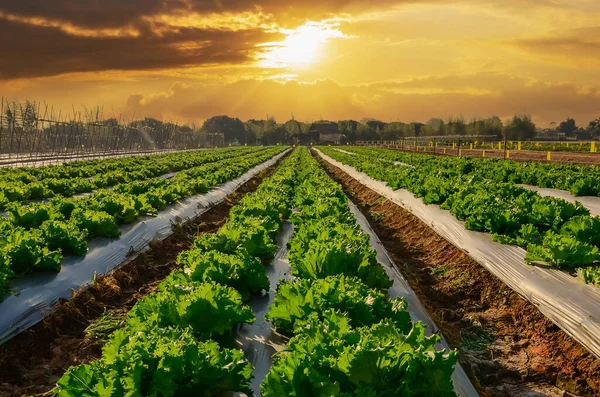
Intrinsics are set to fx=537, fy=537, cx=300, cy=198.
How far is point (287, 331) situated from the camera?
6.11 meters

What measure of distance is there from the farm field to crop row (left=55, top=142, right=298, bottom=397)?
0.01m

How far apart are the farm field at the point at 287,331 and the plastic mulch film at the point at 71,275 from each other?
0.61 feet

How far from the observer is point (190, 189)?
19609mm

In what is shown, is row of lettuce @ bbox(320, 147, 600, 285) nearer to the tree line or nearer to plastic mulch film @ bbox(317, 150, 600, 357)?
plastic mulch film @ bbox(317, 150, 600, 357)

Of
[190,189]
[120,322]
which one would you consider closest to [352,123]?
[190,189]

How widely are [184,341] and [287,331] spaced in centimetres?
196

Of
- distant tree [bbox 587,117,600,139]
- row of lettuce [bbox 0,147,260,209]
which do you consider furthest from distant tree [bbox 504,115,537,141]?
row of lettuce [bbox 0,147,260,209]

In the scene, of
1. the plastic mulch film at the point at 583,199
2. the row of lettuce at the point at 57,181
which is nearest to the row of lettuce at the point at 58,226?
the row of lettuce at the point at 57,181

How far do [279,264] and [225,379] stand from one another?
18.3ft

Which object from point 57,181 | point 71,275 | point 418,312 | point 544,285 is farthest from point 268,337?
point 57,181

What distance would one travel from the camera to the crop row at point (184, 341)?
3.92 m

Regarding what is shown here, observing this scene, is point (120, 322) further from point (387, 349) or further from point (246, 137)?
point (246, 137)

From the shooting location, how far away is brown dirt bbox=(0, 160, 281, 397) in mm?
6391

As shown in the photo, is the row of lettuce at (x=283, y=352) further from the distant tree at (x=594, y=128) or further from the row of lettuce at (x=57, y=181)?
the distant tree at (x=594, y=128)
